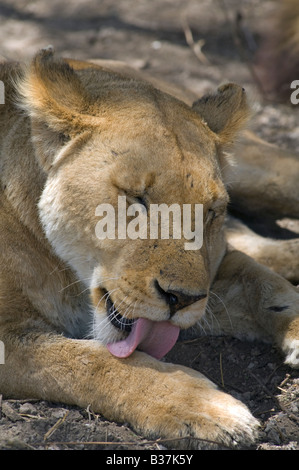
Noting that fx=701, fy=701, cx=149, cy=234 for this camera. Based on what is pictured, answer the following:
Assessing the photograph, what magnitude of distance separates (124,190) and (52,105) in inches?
18.4

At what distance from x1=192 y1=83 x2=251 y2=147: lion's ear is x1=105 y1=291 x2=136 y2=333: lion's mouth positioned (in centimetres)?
94

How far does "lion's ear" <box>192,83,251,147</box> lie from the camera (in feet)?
10.7

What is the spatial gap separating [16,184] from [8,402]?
0.91 meters

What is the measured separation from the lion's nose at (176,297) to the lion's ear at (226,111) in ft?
3.03

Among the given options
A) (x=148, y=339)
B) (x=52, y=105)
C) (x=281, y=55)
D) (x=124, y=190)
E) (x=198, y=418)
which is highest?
(x=281, y=55)

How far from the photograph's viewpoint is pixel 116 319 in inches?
109

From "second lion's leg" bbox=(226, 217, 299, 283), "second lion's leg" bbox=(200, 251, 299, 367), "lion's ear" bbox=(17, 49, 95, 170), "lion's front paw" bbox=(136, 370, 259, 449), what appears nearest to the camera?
"lion's front paw" bbox=(136, 370, 259, 449)

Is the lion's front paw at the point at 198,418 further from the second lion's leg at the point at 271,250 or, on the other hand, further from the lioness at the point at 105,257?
the second lion's leg at the point at 271,250

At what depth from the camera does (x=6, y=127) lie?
3133 mm

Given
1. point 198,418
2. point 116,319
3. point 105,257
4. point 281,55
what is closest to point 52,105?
point 105,257

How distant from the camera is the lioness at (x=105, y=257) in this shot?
2588mm

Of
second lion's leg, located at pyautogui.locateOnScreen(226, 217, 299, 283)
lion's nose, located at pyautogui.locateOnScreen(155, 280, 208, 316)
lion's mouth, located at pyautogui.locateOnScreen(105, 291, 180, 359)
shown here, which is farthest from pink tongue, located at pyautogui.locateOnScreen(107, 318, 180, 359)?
second lion's leg, located at pyautogui.locateOnScreen(226, 217, 299, 283)

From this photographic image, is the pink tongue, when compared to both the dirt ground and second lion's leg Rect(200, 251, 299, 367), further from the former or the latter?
second lion's leg Rect(200, 251, 299, 367)

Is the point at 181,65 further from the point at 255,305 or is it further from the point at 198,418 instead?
the point at 198,418
